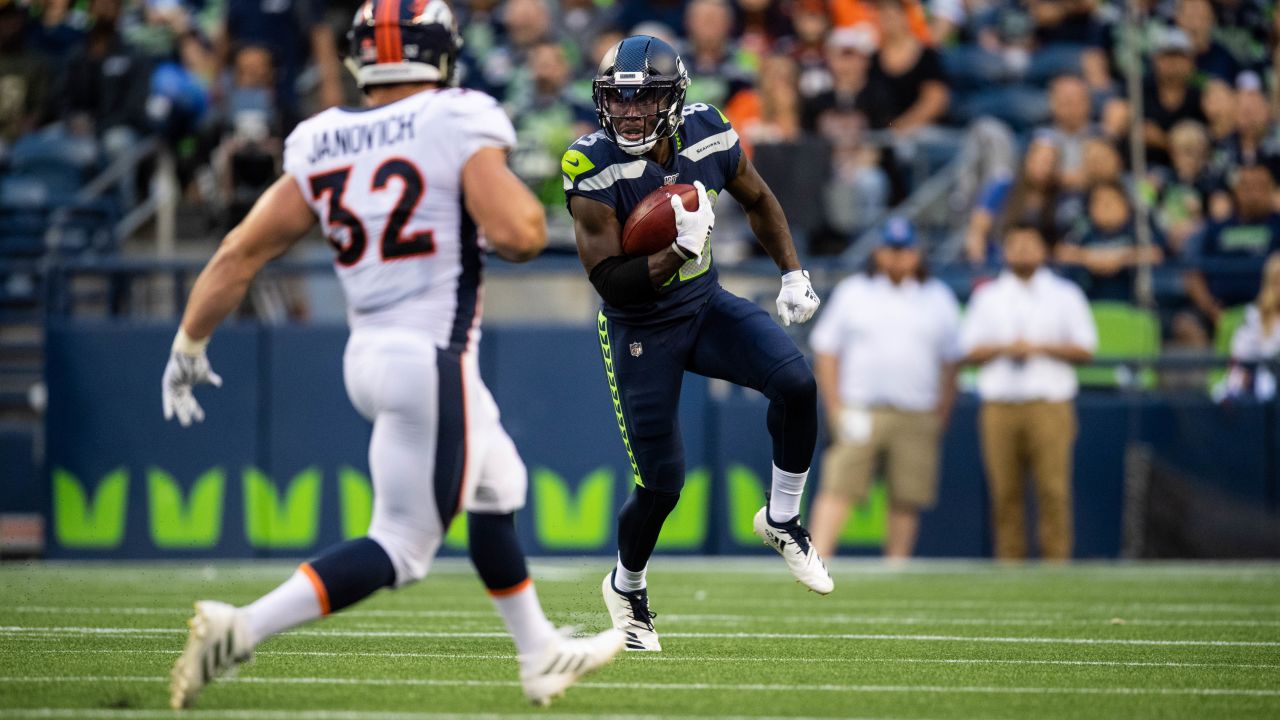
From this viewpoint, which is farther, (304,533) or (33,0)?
(33,0)

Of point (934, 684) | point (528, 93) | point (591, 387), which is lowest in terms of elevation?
point (591, 387)

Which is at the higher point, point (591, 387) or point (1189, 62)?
point (1189, 62)

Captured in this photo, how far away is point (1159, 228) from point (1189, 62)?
53.8 inches

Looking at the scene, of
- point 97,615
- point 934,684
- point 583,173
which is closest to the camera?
point 934,684

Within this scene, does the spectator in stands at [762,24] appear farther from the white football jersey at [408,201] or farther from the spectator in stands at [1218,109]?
the white football jersey at [408,201]

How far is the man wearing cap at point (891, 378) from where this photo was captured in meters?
11.0

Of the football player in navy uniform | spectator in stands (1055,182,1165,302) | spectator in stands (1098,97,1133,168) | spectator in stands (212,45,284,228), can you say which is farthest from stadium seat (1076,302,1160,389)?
the football player in navy uniform

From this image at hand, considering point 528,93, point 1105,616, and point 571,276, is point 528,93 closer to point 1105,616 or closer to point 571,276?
point 571,276

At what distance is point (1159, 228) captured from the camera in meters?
11.7

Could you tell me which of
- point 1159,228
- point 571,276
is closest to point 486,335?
point 571,276

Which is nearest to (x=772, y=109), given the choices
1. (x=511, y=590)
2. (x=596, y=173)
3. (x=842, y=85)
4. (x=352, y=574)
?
(x=842, y=85)

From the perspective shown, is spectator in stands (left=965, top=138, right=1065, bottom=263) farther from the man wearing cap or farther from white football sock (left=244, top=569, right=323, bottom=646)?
white football sock (left=244, top=569, right=323, bottom=646)

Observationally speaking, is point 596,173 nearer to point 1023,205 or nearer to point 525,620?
point 525,620

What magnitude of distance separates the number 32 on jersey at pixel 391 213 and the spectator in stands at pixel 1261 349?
7959 millimetres
